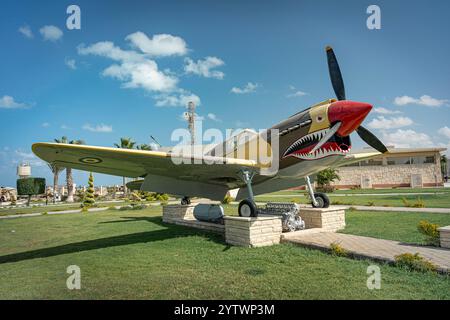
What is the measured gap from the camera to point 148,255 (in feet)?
26.5

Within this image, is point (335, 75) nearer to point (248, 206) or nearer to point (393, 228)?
point (248, 206)

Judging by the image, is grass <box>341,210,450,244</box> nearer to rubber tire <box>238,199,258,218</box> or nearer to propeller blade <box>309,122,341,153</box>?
propeller blade <box>309,122,341,153</box>

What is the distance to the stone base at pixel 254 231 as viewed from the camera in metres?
8.27

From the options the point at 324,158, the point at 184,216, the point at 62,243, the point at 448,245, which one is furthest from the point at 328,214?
the point at 62,243

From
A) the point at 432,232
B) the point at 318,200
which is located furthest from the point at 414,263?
the point at 318,200

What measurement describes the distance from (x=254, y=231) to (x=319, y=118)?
12.4 feet

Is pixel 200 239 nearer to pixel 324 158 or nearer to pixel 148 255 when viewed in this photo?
pixel 148 255

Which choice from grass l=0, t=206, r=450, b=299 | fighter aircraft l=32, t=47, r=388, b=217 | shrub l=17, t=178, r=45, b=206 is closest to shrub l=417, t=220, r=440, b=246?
grass l=0, t=206, r=450, b=299

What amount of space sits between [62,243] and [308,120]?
31.5ft

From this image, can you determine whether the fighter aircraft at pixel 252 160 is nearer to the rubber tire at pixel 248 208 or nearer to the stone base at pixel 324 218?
the rubber tire at pixel 248 208

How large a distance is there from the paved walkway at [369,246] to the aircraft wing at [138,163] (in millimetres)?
2628

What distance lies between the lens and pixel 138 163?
8.10 meters

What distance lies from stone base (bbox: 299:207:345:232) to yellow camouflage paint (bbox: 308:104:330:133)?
11.0 feet

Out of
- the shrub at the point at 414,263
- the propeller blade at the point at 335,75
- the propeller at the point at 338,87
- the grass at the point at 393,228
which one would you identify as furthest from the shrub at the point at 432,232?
the propeller blade at the point at 335,75
